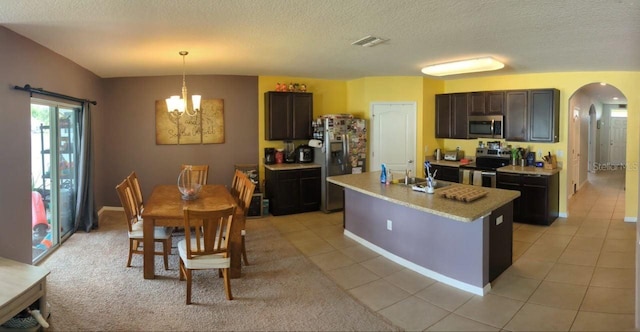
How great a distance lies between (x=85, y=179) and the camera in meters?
5.16

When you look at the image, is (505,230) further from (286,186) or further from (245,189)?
(286,186)

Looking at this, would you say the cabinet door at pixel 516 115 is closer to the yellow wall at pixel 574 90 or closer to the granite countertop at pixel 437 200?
the yellow wall at pixel 574 90

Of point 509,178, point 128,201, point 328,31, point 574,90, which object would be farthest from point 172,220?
point 574,90

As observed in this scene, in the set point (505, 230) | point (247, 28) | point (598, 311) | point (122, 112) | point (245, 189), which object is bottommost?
point (598, 311)

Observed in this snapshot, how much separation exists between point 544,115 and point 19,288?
665 centimetres

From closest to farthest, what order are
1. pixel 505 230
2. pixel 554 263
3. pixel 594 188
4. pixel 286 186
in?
pixel 505 230
pixel 554 263
pixel 286 186
pixel 594 188

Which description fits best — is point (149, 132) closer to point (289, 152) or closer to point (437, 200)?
point (289, 152)

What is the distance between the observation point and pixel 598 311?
9.48ft

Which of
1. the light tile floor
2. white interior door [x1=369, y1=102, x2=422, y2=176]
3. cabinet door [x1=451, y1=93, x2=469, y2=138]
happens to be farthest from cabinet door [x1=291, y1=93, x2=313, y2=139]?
cabinet door [x1=451, y1=93, x2=469, y2=138]

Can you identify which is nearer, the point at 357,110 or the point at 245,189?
the point at 245,189

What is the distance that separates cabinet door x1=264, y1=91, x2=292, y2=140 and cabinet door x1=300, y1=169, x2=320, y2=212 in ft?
2.55

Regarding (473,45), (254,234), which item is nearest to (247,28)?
(473,45)

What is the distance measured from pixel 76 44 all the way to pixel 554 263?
18.8 ft

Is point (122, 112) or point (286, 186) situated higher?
point (122, 112)
